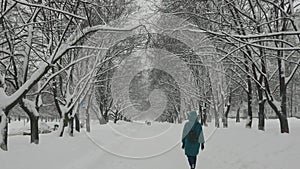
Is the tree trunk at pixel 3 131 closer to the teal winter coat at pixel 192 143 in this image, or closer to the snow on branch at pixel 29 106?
the snow on branch at pixel 29 106

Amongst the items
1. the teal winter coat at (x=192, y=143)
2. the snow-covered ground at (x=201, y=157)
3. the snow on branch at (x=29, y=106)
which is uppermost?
the snow on branch at (x=29, y=106)

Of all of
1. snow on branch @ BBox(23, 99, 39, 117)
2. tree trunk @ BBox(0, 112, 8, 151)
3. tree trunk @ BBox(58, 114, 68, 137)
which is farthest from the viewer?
tree trunk @ BBox(58, 114, 68, 137)

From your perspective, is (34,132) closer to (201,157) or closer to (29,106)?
(29,106)

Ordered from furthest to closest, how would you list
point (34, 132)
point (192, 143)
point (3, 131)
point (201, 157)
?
point (34, 132), point (201, 157), point (3, 131), point (192, 143)

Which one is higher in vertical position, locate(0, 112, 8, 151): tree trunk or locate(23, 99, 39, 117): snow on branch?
locate(23, 99, 39, 117): snow on branch

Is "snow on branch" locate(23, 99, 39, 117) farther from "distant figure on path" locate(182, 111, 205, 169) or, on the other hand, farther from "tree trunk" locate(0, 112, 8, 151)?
"distant figure on path" locate(182, 111, 205, 169)

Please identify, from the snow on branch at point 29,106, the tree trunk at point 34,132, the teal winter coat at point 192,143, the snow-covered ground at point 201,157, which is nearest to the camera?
the snow-covered ground at point 201,157

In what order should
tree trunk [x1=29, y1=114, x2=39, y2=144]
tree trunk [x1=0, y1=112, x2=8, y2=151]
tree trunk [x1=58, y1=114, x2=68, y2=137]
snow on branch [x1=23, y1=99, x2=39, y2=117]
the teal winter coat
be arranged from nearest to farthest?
the teal winter coat < tree trunk [x1=0, y1=112, x2=8, y2=151] < snow on branch [x1=23, y1=99, x2=39, y2=117] < tree trunk [x1=29, y1=114, x2=39, y2=144] < tree trunk [x1=58, y1=114, x2=68, y2=137]

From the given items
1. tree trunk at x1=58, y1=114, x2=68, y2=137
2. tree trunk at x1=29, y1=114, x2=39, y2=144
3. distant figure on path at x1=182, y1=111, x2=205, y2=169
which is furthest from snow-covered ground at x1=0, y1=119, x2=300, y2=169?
tree trunk at x1=58, y1=114, x2=68, y2=137

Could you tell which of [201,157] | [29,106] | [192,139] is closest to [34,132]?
[29,106]

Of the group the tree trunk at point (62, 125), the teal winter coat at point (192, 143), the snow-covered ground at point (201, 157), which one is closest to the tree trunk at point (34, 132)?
the snow-covered ground at point (201, 157)

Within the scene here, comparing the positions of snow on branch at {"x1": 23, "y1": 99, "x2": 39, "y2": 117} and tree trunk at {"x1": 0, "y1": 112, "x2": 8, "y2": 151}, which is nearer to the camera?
tree trunk at {"x1": 0, "y1": 112, "x2": 8, "y2": 151}

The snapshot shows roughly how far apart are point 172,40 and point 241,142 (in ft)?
33.4

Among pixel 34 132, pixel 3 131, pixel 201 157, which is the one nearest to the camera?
pixel 3 131
